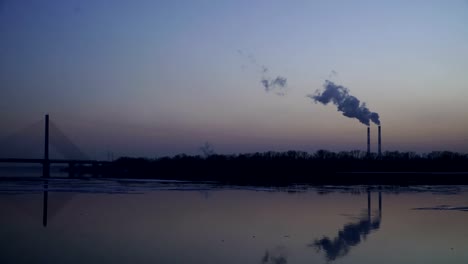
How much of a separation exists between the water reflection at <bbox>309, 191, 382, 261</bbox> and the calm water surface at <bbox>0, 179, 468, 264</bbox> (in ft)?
0.07

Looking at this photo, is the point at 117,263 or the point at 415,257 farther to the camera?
the point at 415,257

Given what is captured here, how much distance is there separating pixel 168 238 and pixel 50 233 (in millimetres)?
3070

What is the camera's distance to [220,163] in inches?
3499

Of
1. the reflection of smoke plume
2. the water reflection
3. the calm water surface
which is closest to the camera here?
the calm water surface

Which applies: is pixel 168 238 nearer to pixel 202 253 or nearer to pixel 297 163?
pixel 202 253

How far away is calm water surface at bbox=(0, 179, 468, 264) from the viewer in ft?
35.2

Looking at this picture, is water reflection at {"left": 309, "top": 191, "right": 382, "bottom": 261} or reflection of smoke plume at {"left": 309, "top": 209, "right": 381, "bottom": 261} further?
water reflection at {"left": 309, "top": 191, "right": 382, "bottom": 261}

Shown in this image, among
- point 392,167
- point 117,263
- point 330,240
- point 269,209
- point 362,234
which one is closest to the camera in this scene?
point 117,263

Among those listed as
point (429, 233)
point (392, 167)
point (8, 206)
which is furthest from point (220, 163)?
point (429, 233)

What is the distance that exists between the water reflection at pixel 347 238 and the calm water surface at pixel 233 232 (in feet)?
0.07

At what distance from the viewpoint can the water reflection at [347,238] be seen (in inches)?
444

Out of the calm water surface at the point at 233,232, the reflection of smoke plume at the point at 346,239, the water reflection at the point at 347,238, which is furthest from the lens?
the water reflection at the point at 347,238

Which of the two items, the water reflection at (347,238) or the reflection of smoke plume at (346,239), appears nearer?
the reflection of smoke plume at (346,239)

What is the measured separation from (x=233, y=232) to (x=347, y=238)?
2873 millimetres
